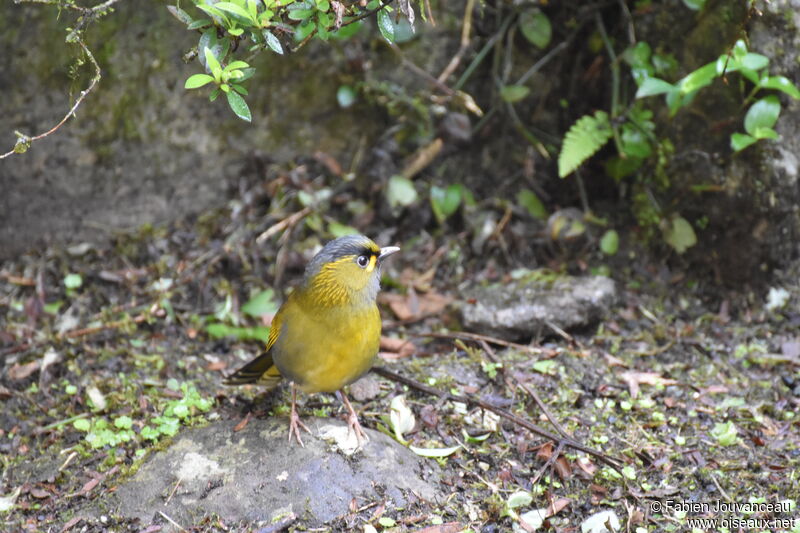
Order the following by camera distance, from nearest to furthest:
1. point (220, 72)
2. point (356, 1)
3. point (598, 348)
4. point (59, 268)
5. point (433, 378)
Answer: point (220, 72) < point (356, 1) < point (433, 378) < point (598, 348) < point (59, 268)

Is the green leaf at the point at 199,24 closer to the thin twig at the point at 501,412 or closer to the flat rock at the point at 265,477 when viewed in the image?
the flat rock at the point at 265,477

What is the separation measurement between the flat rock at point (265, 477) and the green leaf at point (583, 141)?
215 cm

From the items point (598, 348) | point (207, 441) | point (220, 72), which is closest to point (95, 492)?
point (207, 441)

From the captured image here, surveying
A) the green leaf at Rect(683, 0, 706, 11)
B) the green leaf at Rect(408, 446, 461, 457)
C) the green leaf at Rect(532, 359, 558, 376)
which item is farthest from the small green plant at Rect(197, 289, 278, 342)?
the green leaf at Rect(683, 0, 706, 11)

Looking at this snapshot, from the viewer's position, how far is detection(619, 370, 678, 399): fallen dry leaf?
4.56 m

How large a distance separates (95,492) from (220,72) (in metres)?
2.01

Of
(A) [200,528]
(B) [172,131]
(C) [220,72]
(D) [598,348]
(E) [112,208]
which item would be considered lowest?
(D) [598,348]

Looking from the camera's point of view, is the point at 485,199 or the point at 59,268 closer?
the point at 59,268

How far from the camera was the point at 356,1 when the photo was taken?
3393 mm

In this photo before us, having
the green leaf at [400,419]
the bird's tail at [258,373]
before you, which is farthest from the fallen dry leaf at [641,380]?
the bird's tail at [258,373]

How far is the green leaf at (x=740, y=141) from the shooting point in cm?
465

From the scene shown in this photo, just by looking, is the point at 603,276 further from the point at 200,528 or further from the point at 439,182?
the point at 200,528

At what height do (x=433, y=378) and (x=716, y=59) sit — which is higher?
(x=716, y=59)

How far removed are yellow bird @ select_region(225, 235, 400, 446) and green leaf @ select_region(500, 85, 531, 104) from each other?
7.17 ft
